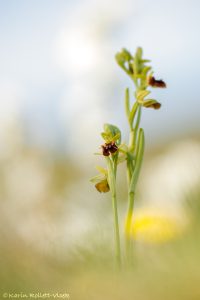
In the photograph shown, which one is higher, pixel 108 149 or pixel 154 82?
pixel 154 82

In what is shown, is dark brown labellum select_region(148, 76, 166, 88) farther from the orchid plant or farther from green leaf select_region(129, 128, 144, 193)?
green leaf select_region(129, 128, 144, 193)

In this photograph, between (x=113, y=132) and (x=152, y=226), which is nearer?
(x=152, y=226)

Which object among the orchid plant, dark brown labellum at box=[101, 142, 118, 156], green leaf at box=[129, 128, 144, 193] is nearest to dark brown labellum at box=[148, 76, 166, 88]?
the orchid plant

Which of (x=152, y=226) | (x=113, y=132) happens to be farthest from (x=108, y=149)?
(x=152, y=226)

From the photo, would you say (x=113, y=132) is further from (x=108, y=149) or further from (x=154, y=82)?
(x=154, y=82)

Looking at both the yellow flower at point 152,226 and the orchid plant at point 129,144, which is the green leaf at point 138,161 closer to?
the orchid plant at point 129,144

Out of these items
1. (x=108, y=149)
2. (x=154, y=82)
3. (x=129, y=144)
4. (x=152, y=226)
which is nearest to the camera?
(x=152, y=226)

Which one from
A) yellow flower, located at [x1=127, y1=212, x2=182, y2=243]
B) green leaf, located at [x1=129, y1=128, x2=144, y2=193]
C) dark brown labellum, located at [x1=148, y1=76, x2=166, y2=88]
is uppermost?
dark brown labellum, located at [x1=148, y1=76, x2=166, y2=88]

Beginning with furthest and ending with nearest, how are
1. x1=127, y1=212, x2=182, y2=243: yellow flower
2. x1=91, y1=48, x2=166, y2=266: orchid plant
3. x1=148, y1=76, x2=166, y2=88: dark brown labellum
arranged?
x1=148, y1=76, x2=166, y2=88: dark brown labellum → x1=91, y1=48, x2=166, y2=266: orchid plant → x1=127, y1=212, x2=182, y2=243: yellow flower

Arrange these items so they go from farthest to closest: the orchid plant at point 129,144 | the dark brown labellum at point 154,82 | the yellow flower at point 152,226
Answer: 1. the dark brown labellum at point 154,82
2. the orchid plant at point 129,144
3. the yellow flower at point 152,226

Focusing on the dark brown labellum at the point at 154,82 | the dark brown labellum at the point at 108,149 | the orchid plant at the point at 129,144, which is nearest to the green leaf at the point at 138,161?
the orchid plant at the point at 129,144

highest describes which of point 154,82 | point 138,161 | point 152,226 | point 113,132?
point 154,82

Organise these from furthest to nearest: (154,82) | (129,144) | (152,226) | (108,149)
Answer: (154,82) → (129,144) → (108,149) → (152,226)
